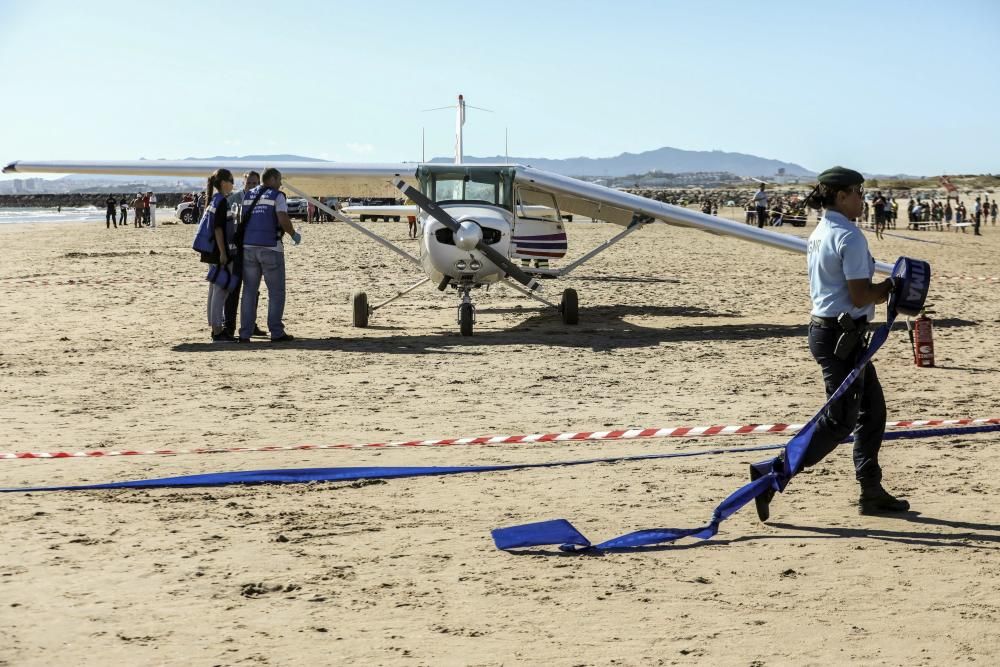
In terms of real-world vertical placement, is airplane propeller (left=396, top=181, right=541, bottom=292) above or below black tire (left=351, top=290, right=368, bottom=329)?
above

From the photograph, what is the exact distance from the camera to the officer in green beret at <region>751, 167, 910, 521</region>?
6.13 m

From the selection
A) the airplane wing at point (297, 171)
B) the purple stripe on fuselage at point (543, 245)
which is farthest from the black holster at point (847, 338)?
the purple stripe on fuselage at point (543, 245)

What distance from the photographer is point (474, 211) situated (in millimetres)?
15555

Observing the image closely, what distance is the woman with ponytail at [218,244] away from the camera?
14.2 metres

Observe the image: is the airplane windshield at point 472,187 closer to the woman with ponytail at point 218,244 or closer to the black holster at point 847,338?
the woman with ponytail at point 218,244

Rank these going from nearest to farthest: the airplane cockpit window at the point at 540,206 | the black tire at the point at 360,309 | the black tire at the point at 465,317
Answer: the black tire at the point at 465,317
the black tire at the point at 360,309
the airplane cockpit window at the point at 540,206

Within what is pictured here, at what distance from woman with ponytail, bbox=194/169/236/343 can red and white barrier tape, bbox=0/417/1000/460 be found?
20.2 ft

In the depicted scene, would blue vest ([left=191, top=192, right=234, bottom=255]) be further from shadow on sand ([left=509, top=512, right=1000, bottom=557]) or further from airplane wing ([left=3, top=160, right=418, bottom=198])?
shadow on sand ([left=509, top=512, right=1000, bottom=557])

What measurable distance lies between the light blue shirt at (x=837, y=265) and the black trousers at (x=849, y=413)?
0.15 metres

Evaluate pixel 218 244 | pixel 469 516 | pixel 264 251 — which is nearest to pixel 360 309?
pixel 264 251

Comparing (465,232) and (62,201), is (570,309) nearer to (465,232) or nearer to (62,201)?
(465,232)

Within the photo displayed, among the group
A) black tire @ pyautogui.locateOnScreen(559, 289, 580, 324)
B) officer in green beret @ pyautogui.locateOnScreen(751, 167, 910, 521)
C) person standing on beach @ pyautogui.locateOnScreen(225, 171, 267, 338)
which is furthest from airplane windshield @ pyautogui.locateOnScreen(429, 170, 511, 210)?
officer in green beret @ pyautogui.locateOnScreen(751, 167, 910, 521)

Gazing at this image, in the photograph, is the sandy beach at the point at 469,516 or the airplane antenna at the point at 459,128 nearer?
the sandy beach at the point at 469,516

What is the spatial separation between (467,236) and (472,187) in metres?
1.73
